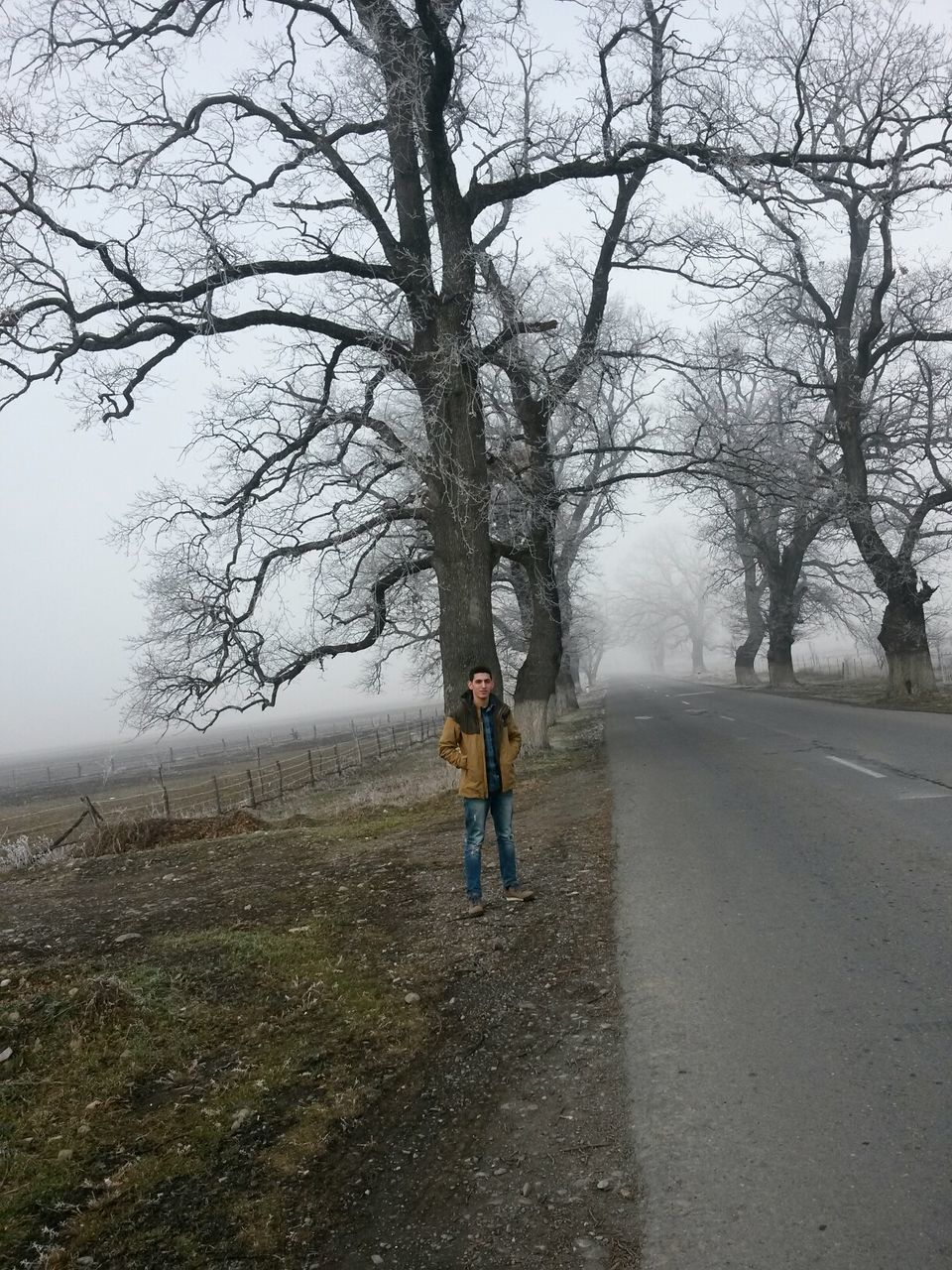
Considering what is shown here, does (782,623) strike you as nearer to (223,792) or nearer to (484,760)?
(223,792)

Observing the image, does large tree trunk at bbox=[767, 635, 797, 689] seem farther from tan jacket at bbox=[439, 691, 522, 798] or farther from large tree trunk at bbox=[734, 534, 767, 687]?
tan jacket at bbox=[439, 691, 522, 798]

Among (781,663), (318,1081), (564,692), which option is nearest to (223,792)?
(564,692)

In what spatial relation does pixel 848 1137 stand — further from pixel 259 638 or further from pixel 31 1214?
pixel 259 638

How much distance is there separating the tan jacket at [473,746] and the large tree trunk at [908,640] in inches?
716

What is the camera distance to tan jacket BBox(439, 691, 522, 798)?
6617 millimetres

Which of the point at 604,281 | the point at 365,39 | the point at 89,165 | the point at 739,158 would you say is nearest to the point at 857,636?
the point at 604,281

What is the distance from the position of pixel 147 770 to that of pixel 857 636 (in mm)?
43338

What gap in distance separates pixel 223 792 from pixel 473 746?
23.7 meters

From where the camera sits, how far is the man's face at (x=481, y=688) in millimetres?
6562

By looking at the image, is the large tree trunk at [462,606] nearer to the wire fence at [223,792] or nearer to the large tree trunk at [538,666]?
the large tree trunk at [538,666]

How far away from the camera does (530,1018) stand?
453 cm

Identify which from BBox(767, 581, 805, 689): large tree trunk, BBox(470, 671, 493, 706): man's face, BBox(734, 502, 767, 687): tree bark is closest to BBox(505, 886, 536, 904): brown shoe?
BBox(470, 671, 493, 706): man's face

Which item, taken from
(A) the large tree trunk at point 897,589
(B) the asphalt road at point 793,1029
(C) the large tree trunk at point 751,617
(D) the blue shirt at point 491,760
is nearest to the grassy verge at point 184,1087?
(B) the asphalt road at point 793,1029

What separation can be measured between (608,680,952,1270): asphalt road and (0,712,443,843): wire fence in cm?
1182
